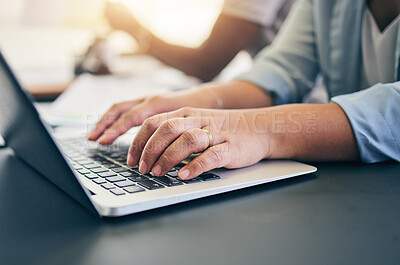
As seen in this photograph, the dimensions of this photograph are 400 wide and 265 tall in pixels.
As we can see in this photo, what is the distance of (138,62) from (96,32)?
0.33 m

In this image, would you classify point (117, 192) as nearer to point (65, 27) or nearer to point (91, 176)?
point (91, 176)

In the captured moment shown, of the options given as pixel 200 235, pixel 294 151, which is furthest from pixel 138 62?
pixel 200 235

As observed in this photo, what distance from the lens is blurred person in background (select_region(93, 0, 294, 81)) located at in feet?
4.00

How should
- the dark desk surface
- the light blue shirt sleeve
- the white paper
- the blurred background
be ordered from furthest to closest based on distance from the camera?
the blurred background → the white paper → the light blue shirt sleeve → the dark desk surface

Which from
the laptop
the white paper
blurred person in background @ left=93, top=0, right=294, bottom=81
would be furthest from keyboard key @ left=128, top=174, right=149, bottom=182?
blurred person in background @ left=93, top=0, right=294, bottom=81

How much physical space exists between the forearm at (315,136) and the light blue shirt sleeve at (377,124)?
10mm

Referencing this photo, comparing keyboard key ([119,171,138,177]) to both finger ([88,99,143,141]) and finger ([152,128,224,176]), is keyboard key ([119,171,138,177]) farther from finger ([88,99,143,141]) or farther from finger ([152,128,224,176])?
finger ([88,99,143,141])

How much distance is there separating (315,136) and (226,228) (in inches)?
9.3

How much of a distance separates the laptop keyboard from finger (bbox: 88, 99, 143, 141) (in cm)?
3

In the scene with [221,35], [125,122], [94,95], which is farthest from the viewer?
[221,35]

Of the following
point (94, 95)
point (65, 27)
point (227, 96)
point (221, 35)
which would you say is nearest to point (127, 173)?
point (227, 96)

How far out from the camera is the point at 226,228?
32 cm

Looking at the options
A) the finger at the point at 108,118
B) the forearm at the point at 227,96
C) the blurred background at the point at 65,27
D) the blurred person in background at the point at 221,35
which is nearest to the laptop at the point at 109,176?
the finger at the point at 108,118

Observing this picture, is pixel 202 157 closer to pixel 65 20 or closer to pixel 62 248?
pixel 62 248
